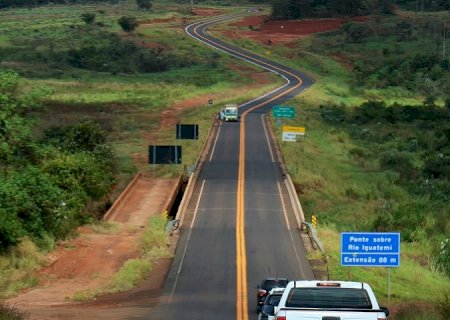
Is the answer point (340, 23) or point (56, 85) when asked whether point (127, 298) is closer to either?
point (56, 85)

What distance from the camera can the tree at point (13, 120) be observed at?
133 feet

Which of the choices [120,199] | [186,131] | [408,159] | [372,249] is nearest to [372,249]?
[372,249]

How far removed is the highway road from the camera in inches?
1194

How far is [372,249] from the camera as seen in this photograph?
2723cm

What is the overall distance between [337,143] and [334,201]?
2641 centimetres

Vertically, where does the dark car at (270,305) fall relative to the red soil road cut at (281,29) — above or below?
above

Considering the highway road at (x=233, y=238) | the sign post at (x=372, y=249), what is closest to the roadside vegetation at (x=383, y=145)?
the sign post at (x=372, y=249)

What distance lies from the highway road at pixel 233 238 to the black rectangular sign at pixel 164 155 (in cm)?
215

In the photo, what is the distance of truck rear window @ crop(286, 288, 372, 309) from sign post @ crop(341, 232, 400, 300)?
36.2 feet

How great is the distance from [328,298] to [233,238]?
26.8m

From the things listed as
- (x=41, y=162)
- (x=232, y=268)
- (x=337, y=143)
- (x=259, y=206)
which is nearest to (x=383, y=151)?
(x=337, y=143)

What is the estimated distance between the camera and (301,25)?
176 metres

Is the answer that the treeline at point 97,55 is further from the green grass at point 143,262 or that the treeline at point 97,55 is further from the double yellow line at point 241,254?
the green grass at point 143,262

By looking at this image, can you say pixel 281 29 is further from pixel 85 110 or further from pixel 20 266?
pixel 20 266
